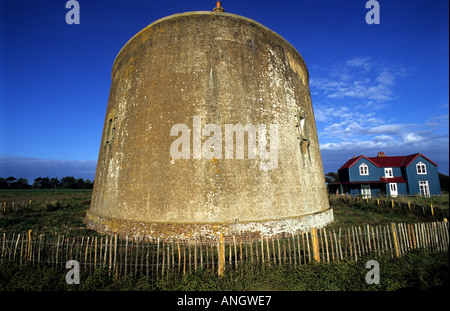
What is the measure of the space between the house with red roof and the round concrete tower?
2391cm

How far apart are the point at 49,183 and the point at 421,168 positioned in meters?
119

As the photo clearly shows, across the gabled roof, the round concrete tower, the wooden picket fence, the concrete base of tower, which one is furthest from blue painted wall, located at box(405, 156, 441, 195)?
the concrete base of tower

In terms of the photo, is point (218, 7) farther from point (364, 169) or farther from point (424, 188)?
point (424, 188)

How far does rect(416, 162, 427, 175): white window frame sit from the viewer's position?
93.4ft

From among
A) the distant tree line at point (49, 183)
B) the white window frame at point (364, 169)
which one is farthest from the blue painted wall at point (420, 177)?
the distant tree line at point (49, 183)

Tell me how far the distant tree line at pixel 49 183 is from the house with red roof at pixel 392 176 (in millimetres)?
93815

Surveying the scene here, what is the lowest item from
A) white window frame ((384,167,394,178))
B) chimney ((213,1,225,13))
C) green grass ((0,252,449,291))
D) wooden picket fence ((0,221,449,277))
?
green grass ((0,252,449,291))

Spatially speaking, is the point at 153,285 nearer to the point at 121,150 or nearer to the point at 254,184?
the point at 254,184

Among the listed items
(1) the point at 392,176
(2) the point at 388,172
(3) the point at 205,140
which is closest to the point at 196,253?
(3) the point at 205,140

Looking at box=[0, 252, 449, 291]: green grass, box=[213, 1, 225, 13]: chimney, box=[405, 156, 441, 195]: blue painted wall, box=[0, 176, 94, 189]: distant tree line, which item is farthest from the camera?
box=[0, 176, 94, 189]: distant tree line

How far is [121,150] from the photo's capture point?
959 cm

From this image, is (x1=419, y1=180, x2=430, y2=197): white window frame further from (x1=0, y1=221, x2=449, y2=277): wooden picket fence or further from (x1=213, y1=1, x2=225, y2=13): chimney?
(x1=213, y1=1, x2=225, y2=13): chimney

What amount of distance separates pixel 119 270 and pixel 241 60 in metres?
8.93
